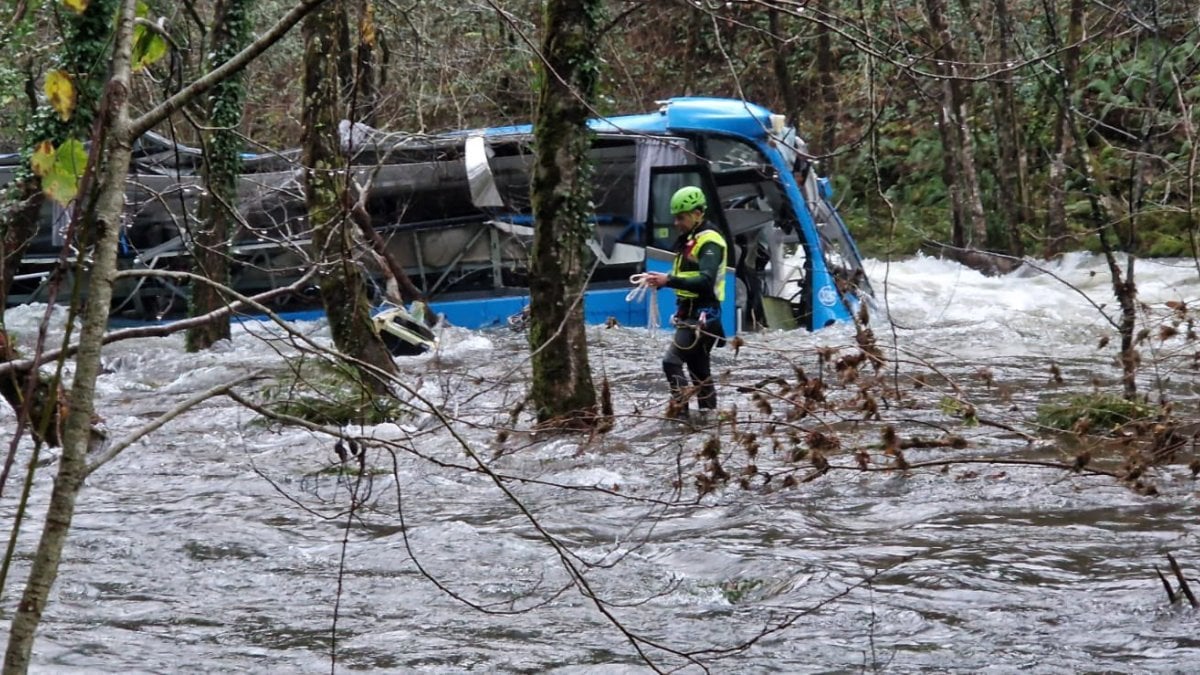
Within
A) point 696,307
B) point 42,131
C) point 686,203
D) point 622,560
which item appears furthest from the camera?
point 42,131

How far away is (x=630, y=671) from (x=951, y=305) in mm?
15629

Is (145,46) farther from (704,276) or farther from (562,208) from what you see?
(704,276)

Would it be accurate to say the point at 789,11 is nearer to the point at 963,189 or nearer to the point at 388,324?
the point at 388,324

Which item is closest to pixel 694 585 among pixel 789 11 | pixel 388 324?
pixel 789 11

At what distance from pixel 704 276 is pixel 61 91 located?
8.40m

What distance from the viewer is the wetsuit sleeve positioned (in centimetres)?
1102

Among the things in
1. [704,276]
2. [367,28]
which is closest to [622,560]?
[704,276]

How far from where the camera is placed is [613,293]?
1762cm

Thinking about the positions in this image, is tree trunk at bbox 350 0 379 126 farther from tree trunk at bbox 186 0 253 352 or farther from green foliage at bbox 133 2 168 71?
green foliage at bbox 133 2 168 71

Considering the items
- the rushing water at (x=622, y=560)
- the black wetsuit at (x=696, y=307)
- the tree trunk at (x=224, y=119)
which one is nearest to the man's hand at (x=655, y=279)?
the black wetsuit at (x=696, y=307)

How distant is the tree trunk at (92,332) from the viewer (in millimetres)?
2441

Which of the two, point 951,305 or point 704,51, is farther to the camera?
point 704,51

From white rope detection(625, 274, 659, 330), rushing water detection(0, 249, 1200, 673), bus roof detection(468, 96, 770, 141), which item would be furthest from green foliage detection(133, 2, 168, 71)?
bus roof detection(468, 96, 770, 141)

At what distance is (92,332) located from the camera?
8.00ft
